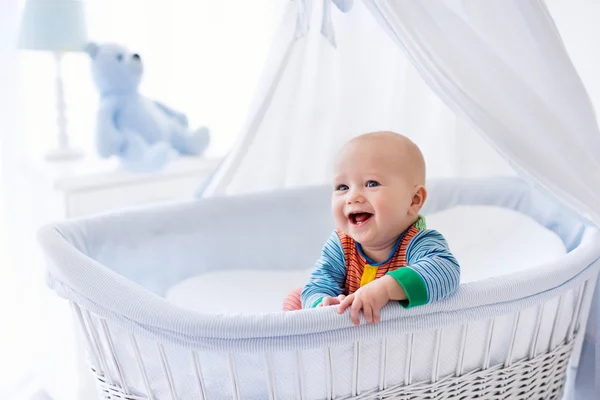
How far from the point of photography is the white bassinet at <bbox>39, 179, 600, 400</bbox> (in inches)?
45.8

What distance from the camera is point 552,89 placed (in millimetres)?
1462

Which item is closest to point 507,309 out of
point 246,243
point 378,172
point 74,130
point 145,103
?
point 378,172

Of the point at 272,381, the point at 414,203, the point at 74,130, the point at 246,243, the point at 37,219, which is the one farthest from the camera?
the point at 74,130

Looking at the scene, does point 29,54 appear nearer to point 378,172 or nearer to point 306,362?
point 378,172

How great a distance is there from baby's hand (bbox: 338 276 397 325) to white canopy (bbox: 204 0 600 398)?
1.59ft

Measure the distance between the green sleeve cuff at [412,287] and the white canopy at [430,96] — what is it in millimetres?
436

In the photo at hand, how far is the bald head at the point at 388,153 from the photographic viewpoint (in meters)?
1.39

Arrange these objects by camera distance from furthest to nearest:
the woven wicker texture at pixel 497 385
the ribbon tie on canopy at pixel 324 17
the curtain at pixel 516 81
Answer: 1. the ribbon tie on canopy at pixel 324 17
2. the curtain at pixel 516 81
3. the woven wicker texture at pixel 497 385

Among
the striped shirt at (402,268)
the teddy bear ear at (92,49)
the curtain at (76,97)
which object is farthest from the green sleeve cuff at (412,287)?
the teddy bear ear at (92,49)

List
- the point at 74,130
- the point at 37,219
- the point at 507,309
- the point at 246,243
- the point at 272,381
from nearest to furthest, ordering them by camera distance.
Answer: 1. the point at 272,381
2. the point at 507,309
3. the point at 246,243
4. the point at 37,219
5. the point at 74,130

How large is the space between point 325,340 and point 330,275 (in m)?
0.33

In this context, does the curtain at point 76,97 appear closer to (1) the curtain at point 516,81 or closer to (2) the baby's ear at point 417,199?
(1) the curtain at point 516,81

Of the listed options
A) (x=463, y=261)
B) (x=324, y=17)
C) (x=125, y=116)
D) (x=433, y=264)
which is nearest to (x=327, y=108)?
(x=324, y=17)

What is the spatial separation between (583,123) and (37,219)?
1627 millimetres
